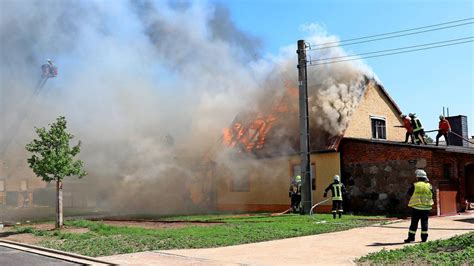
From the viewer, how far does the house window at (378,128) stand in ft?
76.5

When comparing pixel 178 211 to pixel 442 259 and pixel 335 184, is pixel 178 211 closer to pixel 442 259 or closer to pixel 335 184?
pixel 335 184

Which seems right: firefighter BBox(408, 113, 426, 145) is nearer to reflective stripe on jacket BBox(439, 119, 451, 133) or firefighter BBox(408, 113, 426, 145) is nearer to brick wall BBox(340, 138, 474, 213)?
reflective stripe on jacket BBox(439, 119, 451, 133)

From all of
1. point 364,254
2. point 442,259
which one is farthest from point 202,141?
point 442,259

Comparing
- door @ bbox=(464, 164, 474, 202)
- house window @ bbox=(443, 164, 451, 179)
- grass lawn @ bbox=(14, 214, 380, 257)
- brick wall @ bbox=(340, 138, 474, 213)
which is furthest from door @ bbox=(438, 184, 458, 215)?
grass lawn @ bbox=(14, 214, 380, 257)

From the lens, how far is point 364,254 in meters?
8.91

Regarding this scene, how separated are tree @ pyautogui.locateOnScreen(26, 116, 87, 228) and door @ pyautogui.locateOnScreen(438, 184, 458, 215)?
12592 millimetres

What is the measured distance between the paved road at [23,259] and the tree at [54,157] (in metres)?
4.27

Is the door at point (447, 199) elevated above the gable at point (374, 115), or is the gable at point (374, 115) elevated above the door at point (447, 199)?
the gable at point (374, 115)

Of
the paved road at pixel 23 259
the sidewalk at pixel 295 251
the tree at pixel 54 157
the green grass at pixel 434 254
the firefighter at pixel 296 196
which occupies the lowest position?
the paved road at pixel 23 259

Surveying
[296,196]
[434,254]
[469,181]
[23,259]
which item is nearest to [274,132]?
[296,196]

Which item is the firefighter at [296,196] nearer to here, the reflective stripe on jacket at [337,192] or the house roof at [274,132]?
the house roof at [274,132]

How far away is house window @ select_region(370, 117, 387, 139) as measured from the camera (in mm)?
23312

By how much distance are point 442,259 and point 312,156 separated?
13925 mm

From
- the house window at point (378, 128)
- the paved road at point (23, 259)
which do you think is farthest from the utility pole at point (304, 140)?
the paved road at point (23, 259)
